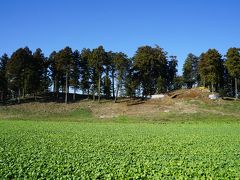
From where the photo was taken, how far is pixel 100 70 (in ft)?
293

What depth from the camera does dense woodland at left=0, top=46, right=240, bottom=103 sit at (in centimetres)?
8750

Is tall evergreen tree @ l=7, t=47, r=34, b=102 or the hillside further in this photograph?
tall evergreen tree @ l=7, t=47, r=34, b=102

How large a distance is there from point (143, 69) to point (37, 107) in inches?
1233

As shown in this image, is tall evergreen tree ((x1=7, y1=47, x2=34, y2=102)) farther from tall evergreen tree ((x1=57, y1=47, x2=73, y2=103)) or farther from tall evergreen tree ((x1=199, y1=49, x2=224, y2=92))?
tall evergreen tree ((x1=199, y1=49, x2=224, y2=92))

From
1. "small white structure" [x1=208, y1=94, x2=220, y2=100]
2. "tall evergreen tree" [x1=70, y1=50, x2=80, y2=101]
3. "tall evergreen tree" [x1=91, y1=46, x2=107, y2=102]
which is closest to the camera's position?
"small white structure" [x1=208, y1=94, x2=220, y2=100]

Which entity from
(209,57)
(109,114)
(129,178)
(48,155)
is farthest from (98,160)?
(209,57)

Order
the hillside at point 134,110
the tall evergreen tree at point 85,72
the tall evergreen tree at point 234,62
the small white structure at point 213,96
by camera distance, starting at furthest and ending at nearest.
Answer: the tall evergreen tree at point 85,72
the tall evergreen tree at point 234,62
the small white structure at point 213,96
the hillside at point 134,110

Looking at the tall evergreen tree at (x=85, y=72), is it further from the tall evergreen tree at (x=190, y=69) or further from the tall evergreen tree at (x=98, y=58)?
the tall evergreen tree at (x=190, y=69)

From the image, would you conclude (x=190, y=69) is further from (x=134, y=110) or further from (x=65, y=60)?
(x=134, y=110)

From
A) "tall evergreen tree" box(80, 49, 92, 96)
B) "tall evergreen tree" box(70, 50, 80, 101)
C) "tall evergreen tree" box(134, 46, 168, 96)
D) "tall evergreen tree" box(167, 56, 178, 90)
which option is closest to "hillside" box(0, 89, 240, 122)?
"tall evergreen tree" box(70, 50, 80, 101)

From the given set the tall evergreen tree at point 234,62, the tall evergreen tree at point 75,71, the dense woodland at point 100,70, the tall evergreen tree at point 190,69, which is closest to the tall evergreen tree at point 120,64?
the dense woodland at point 100,70

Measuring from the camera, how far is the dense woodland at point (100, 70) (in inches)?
3445

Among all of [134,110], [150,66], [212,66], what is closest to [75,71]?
[150,66]

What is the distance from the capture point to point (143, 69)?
317 ft
